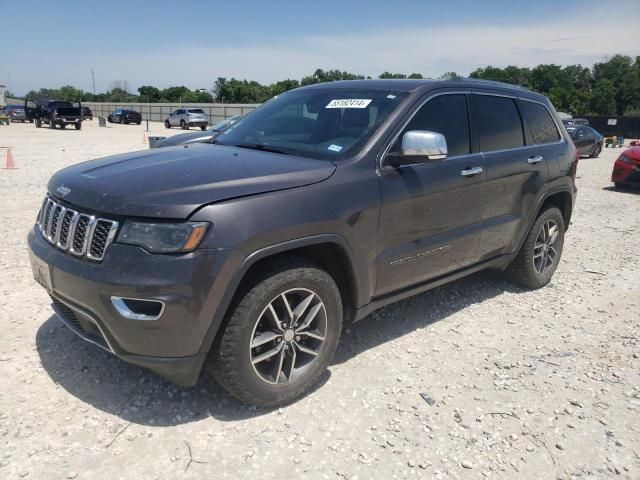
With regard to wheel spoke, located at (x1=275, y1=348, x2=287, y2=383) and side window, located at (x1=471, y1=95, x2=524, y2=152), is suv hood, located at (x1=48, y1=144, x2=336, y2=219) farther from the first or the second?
side window, located at (x1=471, y1=95, x2=524, y2=152)

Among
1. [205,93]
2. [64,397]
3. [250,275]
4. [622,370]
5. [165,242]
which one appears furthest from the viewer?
[205,93]

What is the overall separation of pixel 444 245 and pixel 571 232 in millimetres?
4926

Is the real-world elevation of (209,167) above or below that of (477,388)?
above

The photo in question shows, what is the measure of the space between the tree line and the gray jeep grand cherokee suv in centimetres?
5314

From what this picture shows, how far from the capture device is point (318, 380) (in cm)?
329

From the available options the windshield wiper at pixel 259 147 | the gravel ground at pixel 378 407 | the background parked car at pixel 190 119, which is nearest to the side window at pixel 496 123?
the gravel ground at pixel 378 407

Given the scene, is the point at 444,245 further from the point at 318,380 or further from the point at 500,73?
the point at 500,73

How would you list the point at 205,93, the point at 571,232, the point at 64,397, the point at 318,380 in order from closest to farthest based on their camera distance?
the point at 64,397
the point at 318,380
the point at 571,232
the point at 205,93

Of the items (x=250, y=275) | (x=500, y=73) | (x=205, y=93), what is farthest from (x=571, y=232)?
(x=500, y=73)

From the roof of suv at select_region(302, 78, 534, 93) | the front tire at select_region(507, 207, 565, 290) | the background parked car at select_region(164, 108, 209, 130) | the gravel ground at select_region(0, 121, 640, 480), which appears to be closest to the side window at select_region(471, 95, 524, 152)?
the roof of suv at select_region(302, 78, 534, 93)

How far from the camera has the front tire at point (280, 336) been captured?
269 cm

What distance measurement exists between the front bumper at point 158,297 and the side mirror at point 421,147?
4.34 feet

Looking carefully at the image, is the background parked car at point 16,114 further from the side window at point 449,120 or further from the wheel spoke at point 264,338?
the wheel spoke at point 264,338

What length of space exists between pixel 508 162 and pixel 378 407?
240cm
